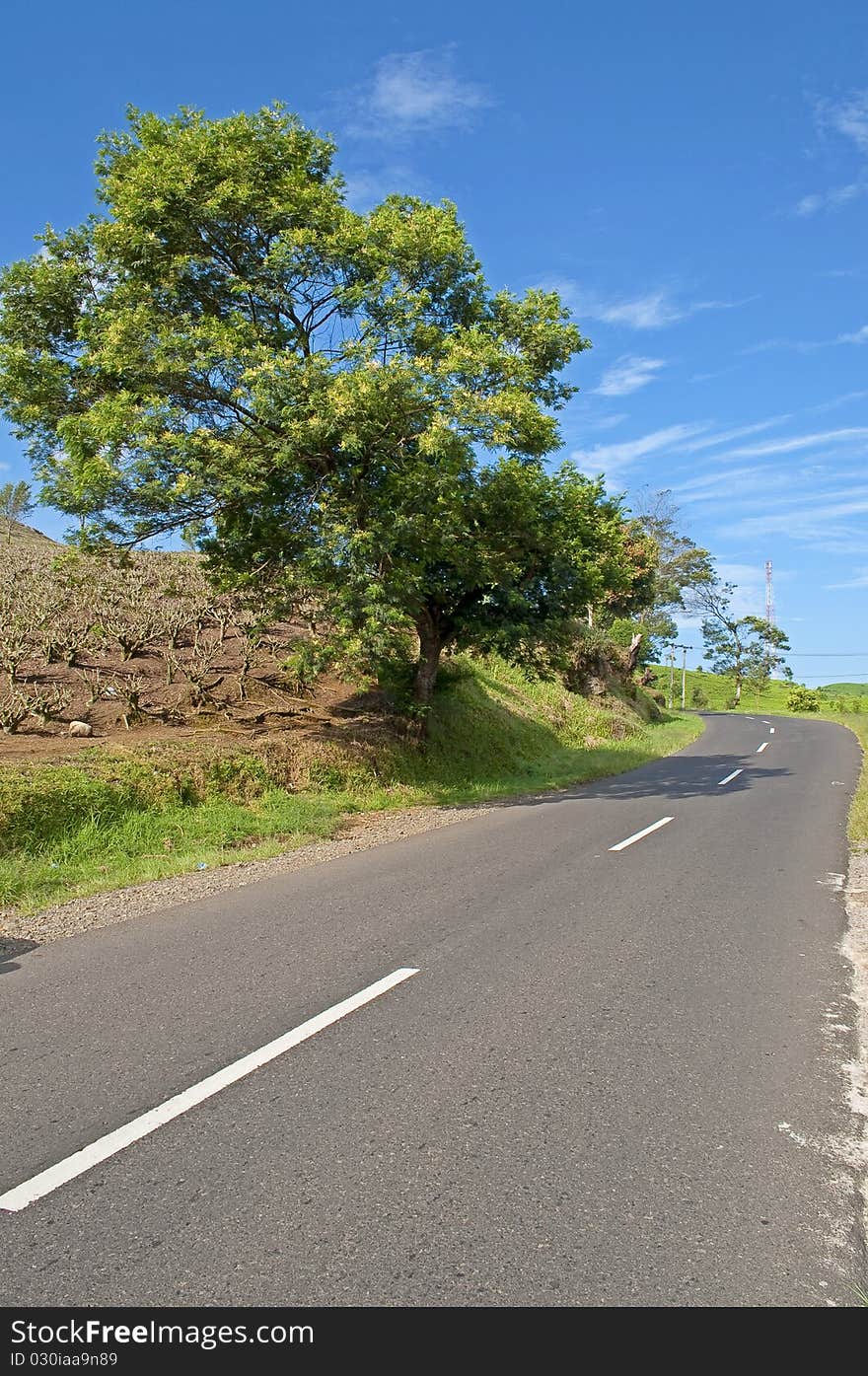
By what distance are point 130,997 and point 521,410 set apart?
9182 millimetres

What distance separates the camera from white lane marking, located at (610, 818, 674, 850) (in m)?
10.4

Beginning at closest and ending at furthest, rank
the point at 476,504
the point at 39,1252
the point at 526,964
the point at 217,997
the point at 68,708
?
1. the point at 39,1252
2. the point at 217,997
3. the point at 526,964
4. the point at 68,708
5. the point at 476,504

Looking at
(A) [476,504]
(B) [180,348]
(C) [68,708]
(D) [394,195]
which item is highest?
(D) [394,195]

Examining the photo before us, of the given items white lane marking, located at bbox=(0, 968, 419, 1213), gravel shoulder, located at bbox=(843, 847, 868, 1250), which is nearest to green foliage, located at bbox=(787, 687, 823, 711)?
gravel shoulder, located at bbox=(843, 847, 868, 1250)

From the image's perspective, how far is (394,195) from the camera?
1442 cm

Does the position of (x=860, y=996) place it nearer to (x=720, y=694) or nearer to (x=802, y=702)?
(x=802, y=702)

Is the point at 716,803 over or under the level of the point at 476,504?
under

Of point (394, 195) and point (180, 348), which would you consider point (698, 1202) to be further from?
point (394, 195)

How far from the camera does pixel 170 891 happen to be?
26.2 feet

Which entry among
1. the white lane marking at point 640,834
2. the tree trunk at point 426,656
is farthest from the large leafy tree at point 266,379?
the white lane marking at point 640,834

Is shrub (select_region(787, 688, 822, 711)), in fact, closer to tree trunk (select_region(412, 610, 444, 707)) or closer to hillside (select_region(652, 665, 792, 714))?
hillside (select_region(652, 665, 792, 714))

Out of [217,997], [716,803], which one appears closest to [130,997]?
[217,997]

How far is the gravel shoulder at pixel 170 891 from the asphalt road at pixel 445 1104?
42 centimetres

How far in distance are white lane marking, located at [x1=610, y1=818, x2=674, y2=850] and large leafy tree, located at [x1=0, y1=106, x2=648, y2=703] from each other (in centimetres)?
412
